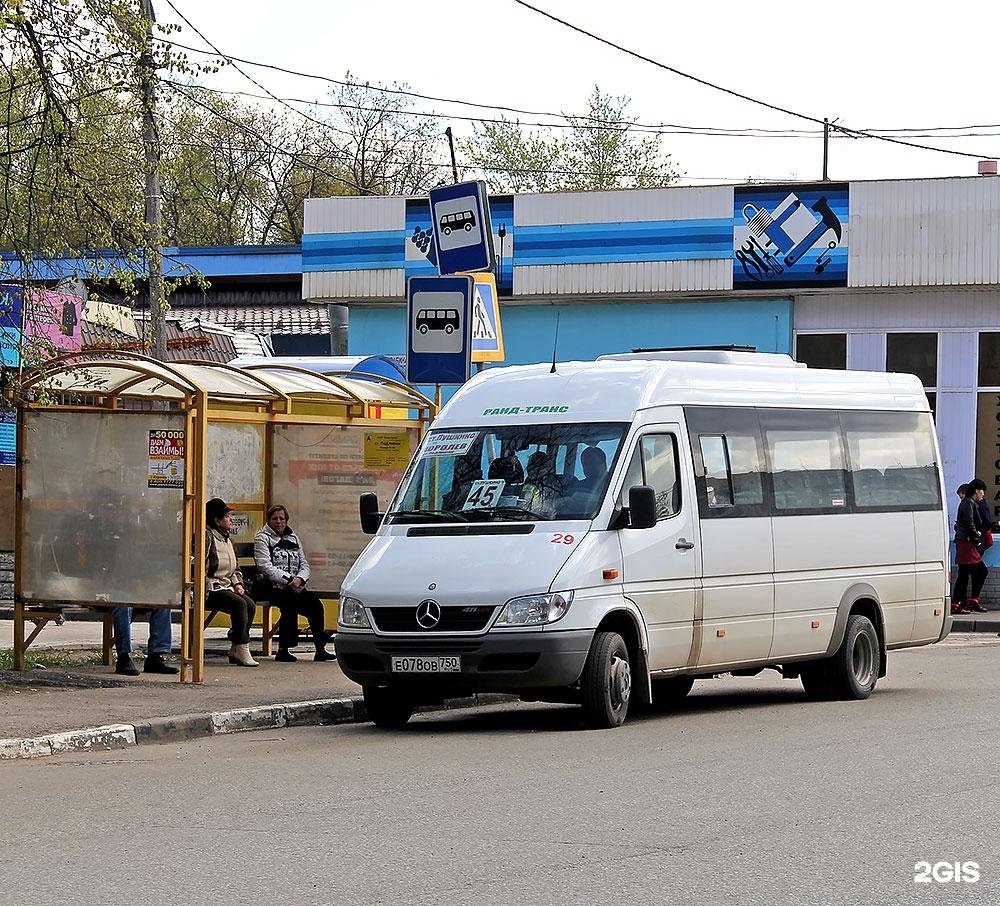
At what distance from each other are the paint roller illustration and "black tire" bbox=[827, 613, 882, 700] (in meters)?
11.3

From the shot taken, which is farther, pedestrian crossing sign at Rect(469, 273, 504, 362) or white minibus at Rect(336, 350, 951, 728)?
pedestrian crossing sign at Rect(469, 273, 504, 362)

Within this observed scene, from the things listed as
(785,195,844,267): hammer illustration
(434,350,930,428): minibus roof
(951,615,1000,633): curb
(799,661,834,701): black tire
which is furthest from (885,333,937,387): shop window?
(799,661,834,701): black tire

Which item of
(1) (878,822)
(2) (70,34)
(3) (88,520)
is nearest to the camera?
(1) (878,822)

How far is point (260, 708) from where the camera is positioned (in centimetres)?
1278

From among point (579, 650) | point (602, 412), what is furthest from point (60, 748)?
point (602, 412)

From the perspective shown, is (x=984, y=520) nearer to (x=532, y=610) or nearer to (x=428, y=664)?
(x=532, y=610)

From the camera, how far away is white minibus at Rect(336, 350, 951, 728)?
11859 mm

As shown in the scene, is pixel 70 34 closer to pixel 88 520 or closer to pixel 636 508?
pixel 88 520

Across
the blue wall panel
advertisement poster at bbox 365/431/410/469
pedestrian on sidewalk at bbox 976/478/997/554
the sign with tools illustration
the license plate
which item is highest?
the sign with tools illustration

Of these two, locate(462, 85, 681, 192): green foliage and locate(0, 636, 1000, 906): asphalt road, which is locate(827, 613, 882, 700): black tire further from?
locate(462, 85, 681, 192): green foliage

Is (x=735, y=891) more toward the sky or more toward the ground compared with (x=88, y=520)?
more toward the ground

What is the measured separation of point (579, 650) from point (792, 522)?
2.88m

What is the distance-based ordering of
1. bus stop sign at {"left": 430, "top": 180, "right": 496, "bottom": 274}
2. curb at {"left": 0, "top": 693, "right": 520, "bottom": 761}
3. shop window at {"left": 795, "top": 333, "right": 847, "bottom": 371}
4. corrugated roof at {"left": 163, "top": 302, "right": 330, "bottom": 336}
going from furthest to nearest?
corrugated roof at {"left": 163, "top": 302, "right": 330, "bottom": 336}
shop window at {"left": 795, "top": 333, "right": 847, "bottom": 371}
bus stop sign at {"left": 430, "top": 180, "right": 496, "bottom": 274}
curb at {"left": 0, "top": 693, "right": 520, "bottom": 761}

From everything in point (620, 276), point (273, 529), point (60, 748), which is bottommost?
point (60, 748)
